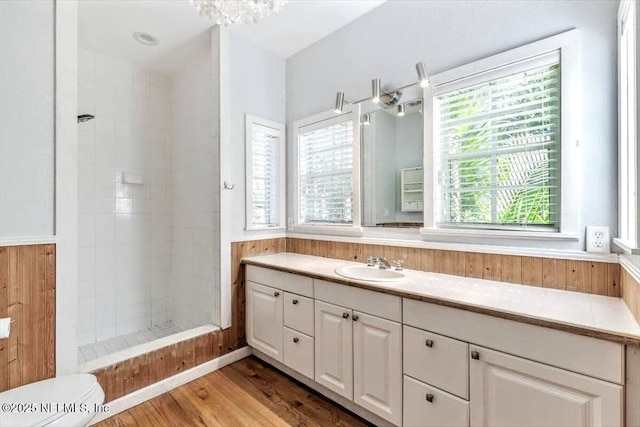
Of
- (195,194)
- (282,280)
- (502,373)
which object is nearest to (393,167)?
(282,280)

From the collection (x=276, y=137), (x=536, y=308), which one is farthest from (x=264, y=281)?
(x=536, y=308)

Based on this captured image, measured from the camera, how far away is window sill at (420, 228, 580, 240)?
58.8 inches

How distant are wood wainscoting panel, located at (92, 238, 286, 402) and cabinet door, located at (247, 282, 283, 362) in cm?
12

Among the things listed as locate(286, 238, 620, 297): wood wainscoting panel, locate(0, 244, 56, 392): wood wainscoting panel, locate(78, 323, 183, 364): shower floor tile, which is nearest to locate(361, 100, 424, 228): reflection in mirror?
locate(286, 238, 620, 297): wood wainscoting panel

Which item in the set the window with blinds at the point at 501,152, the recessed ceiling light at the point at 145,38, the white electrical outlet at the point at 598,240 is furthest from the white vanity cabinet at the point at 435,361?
the recessed ceiling light at the point at 145,38

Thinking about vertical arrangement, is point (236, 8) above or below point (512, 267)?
above

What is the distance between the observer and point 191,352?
223 centimetres

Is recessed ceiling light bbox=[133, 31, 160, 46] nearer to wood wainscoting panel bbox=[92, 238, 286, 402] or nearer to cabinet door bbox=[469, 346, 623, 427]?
wood wainscoting panel bbox=[92, 238, 286, 402]

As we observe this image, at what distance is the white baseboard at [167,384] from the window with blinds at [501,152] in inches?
76.5

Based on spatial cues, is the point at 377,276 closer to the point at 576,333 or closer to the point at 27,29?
the point at 576,333

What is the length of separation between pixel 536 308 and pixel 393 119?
4.85 ft

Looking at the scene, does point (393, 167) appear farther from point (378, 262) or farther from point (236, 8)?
point (236, 8)

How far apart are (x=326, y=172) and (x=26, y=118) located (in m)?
1.93

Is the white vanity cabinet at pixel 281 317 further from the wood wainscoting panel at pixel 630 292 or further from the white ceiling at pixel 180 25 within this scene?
the white ceiling at pixel 180 25
